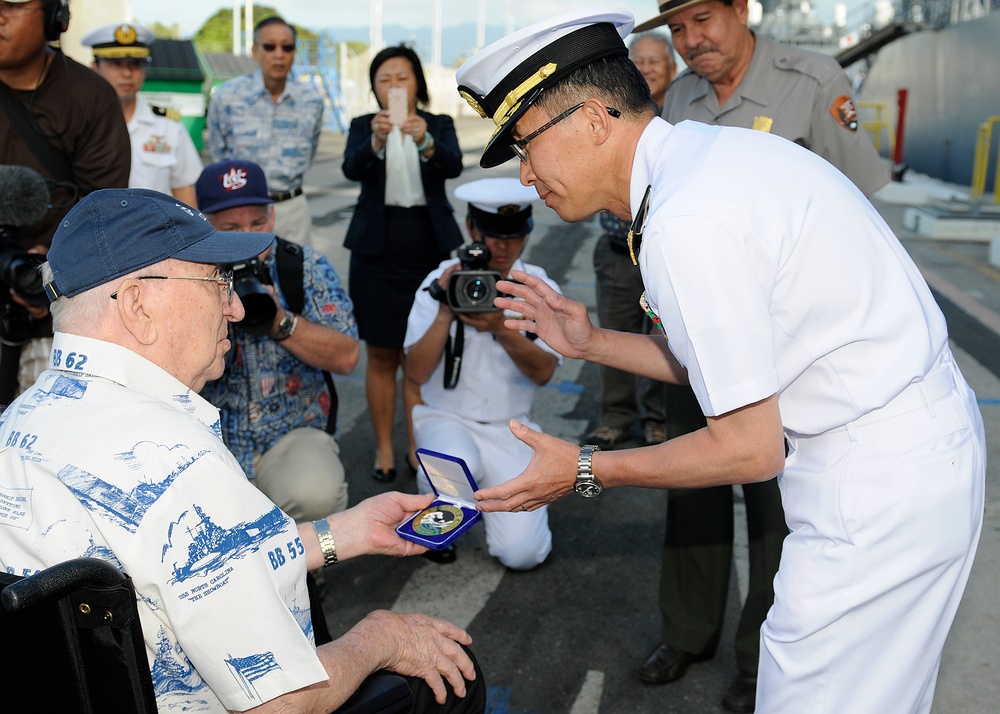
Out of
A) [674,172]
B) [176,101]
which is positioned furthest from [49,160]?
[176,101]

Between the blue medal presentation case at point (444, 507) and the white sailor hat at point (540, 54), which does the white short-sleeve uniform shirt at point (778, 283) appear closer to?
the white sailor hat at point (540, 54)

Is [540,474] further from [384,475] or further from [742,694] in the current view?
[384,475]

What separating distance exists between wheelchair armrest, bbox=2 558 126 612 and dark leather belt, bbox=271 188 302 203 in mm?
4648

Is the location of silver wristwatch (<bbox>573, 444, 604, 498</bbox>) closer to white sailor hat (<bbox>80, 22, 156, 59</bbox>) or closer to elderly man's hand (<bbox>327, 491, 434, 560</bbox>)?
elderly man's hand (<bbox>327, 491, 434, 560</bbox>)

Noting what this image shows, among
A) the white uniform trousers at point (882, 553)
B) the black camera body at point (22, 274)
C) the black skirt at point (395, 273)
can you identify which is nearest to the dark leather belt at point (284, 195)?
the black skirt at point (395, 273)

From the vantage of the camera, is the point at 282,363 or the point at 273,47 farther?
the point at 273,47

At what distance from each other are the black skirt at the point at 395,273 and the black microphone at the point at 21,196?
2072 mm

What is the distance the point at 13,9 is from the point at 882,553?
3.46 meters

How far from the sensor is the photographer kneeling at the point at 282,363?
369 cm

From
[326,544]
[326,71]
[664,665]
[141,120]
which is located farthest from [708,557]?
[326,71]

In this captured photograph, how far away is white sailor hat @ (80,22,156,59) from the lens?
5.89 metres

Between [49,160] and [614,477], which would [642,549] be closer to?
[614,477]

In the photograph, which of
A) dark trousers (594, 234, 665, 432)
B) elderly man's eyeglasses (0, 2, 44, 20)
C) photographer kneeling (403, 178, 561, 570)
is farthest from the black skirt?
elderly man's eyeglasses (0, 2, 44, 20)

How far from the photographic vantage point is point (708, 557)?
130 inches
